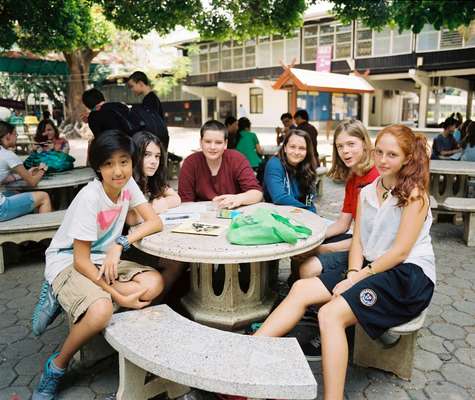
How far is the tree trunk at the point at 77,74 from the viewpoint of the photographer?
1924cm

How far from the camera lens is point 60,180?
15.8 feet

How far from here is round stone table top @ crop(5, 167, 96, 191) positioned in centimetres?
451

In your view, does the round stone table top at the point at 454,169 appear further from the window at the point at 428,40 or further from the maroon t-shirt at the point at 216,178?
the window at the point at 428,40

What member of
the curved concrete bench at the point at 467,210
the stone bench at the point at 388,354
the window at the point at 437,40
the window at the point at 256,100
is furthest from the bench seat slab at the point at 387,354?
the window at the point at 256,100

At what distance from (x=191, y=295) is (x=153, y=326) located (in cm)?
91

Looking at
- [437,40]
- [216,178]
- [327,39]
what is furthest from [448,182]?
[327,39]

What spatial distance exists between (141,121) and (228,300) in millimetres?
2172

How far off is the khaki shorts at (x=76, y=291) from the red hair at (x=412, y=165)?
1.55 meters

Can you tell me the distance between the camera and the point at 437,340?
2.83 m

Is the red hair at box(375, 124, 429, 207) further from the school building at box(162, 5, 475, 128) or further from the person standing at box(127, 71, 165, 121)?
the school building at box(162, 5, 475, 128)

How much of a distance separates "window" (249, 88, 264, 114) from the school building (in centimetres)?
6

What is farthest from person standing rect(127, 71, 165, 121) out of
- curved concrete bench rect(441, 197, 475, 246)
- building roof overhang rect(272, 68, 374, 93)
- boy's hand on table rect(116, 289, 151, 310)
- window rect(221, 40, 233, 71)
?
window rect(221, 40, 233, 71)

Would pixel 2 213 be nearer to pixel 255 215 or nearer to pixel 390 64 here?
pixel 255 215

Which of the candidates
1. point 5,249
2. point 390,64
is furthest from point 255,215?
point 390,64
